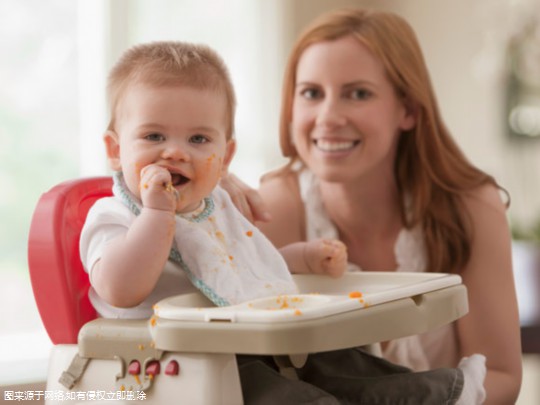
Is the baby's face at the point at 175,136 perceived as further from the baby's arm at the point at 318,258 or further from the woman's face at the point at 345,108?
the woman's face at the point at 345,108

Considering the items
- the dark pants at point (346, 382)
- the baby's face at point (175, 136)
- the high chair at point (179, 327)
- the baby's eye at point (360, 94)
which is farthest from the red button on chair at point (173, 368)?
the baby's eye at point (360, 94)

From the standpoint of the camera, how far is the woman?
1.58 metres

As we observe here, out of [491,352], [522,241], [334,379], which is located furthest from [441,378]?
[522,241]

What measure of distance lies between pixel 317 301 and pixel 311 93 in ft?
2.50

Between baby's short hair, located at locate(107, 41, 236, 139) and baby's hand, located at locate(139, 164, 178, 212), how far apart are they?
4.6 inches

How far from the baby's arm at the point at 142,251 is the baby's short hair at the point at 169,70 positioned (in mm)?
122

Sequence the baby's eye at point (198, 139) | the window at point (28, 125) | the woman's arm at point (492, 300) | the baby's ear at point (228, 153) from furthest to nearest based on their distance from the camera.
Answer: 1. the window at point (28, 125)
2. the woman's arm at point (492, 300)
3. the baby's ear at point (228, 153)
4. the baby's eye at point (198, 139)

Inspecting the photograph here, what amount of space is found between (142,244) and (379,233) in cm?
87

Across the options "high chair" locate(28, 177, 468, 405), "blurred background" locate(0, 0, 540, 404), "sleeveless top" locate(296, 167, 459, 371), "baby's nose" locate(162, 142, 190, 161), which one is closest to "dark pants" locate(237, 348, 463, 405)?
"high chair" locate(28, 177, 468, 405)

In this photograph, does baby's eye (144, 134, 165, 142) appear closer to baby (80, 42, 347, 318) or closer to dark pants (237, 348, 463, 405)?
baby (80, 42, 347, 318)

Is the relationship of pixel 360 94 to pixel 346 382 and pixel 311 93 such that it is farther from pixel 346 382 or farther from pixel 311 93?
pixel 346 382

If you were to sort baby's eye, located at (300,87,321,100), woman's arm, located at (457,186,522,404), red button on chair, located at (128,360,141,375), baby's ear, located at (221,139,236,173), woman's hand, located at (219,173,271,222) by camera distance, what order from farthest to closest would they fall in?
baby's eye, located at (300,87,321,100), woman's arm, located at (457,186,522,404), woman's hand, located at (219,173,271,222), baby's ear, located at (221,139,236,173), red button on chair, located at (128,360,141,375)

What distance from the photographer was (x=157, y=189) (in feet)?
3.15

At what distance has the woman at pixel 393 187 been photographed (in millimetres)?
1577
